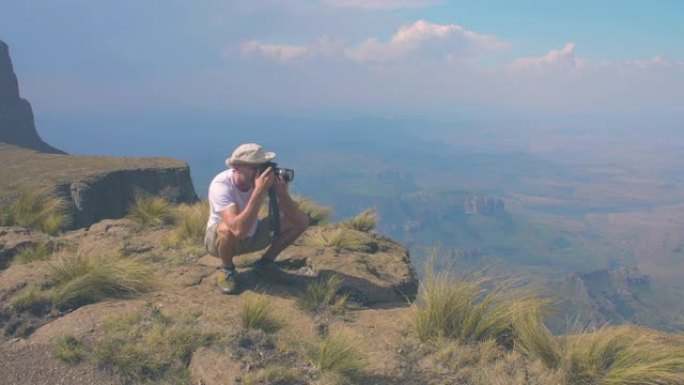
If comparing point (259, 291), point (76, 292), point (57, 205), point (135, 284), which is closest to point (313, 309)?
point (259, 291)

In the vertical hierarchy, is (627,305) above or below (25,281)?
below

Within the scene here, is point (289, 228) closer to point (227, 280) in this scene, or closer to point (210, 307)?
point (227, 280)

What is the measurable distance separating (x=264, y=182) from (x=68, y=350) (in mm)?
2634

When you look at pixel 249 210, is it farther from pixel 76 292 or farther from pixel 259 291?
pixel 76 292

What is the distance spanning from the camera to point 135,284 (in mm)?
6090

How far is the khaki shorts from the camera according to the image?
21.4 feet

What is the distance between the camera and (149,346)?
4637mm

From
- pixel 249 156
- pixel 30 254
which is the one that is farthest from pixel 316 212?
pixel 30 254

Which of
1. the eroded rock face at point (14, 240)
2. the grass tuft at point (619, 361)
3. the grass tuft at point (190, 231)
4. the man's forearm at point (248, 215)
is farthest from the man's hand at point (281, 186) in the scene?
the eroded rock face at point (14, 240)

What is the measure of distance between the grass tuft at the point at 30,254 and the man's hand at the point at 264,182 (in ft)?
11.2

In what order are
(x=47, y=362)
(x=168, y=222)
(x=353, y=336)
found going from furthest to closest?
(x=168, y=222)
(x=353, y=336)
(x=47, y=362)

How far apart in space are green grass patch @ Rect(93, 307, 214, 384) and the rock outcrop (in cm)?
2902

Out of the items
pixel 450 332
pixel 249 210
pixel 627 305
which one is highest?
pixel 249 210

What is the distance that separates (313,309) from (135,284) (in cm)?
222
